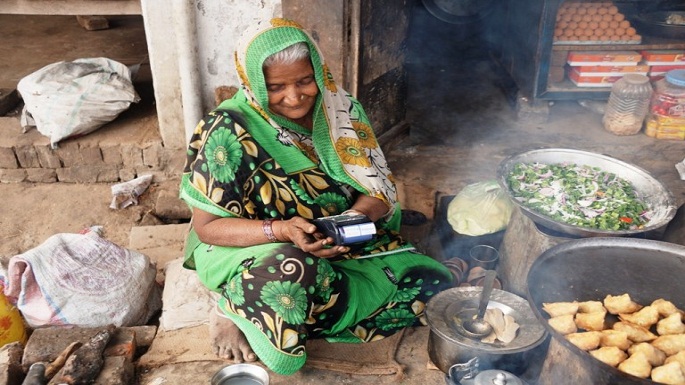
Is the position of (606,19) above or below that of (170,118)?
above

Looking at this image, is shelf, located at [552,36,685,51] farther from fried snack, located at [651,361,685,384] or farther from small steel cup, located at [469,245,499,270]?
fried snack, located at [651,361,685,384]

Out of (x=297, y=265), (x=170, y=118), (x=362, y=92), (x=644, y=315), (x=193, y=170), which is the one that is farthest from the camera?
(x=170, y=118)

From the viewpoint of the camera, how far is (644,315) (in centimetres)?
219

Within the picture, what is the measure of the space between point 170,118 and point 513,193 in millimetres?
2571

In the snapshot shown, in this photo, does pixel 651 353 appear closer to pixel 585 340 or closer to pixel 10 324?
pixel 585 340

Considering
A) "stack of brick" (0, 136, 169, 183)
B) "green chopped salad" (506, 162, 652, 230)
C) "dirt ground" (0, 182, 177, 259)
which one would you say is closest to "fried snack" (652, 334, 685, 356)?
"green chopped salad" (506, 162, 652, 230)

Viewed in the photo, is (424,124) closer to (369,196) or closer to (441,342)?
(369,196)

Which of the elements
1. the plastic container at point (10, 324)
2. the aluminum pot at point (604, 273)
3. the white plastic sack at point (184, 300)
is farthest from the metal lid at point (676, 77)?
the plastic container at point (10, 324)

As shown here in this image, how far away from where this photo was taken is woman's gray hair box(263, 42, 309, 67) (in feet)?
8.04

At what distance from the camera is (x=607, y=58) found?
483 cm

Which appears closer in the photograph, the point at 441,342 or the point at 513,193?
the point at 441,342

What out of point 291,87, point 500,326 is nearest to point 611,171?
point 500,326

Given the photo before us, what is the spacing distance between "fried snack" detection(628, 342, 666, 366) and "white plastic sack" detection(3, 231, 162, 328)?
230cm

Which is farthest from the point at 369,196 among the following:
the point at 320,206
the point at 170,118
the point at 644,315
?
the point at 170,118
